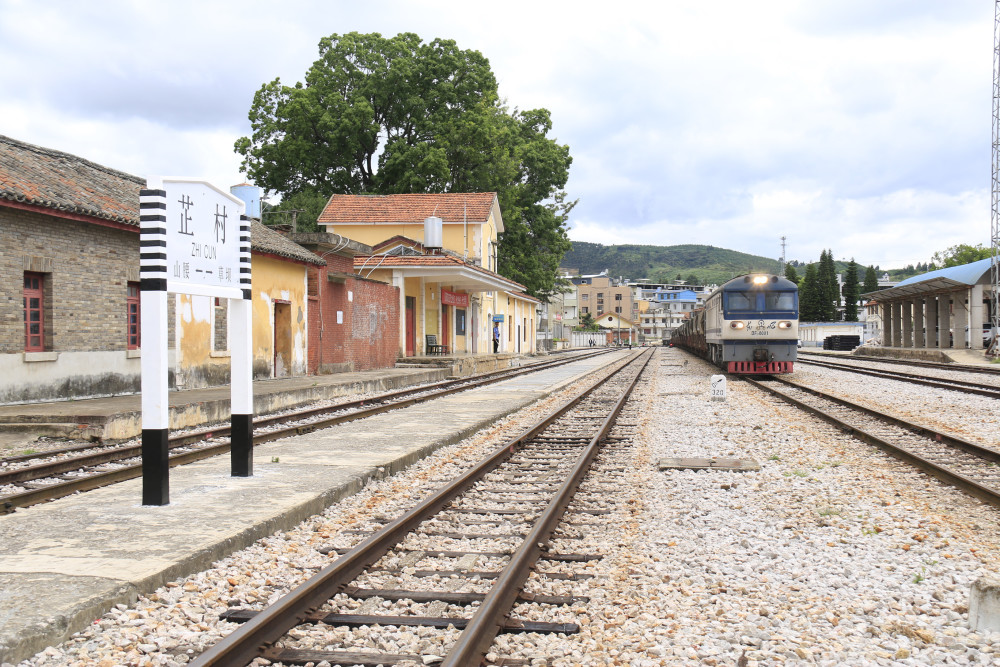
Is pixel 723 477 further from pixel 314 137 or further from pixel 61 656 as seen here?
pixel 314 137

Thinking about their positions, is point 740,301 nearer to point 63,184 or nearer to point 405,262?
point 405,262

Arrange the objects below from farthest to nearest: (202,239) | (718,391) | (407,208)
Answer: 1. (407,208)
2. (718,391)
3. (202,239)

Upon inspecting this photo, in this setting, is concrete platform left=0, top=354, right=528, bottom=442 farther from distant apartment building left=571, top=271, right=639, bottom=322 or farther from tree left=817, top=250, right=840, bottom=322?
distant apartment building left=571, top=271, right=639, bottom=322

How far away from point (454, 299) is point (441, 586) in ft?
102

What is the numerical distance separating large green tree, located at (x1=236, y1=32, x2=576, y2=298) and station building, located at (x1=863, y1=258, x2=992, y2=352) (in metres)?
21.9

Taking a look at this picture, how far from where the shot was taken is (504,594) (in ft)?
13.5

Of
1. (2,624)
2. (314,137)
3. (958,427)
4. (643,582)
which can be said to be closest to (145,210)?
(2,624)

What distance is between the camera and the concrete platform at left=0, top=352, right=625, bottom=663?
3.83 m

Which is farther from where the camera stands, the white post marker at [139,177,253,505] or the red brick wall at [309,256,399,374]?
the red brick wall at [309,256,399,374]

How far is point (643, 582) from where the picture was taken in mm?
4559

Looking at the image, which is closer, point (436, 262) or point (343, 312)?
point (343, 312)

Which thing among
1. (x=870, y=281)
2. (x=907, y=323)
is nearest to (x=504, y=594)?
(x=907, y=323)

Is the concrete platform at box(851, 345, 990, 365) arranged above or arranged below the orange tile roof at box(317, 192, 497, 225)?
below

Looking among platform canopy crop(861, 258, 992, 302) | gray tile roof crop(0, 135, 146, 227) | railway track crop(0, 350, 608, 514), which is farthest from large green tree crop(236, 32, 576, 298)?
railway track crop(0, 350, 608, 514)
